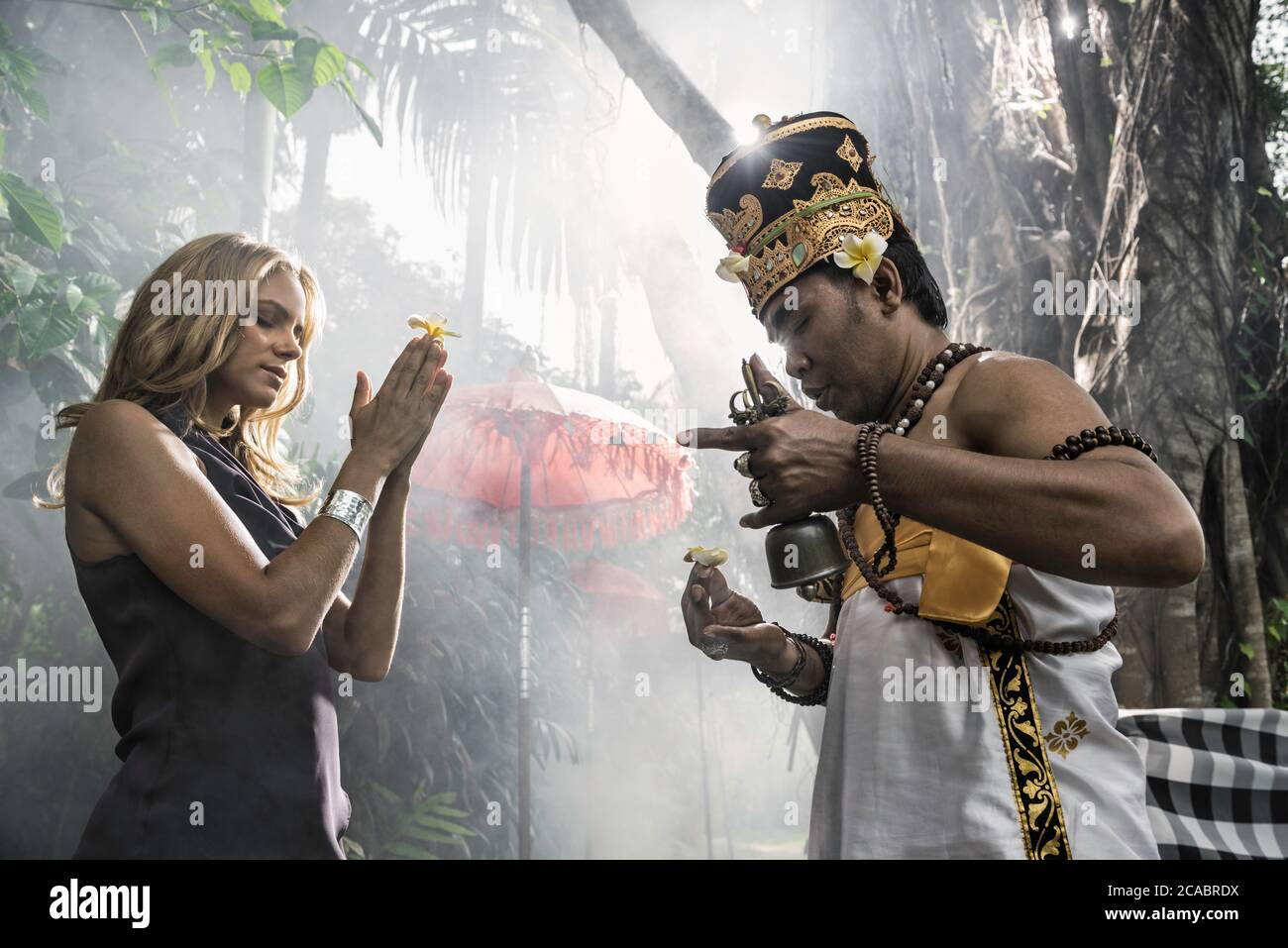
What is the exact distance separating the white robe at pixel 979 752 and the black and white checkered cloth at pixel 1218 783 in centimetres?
95

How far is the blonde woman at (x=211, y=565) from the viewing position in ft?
4.26

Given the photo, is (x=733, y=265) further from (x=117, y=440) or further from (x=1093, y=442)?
(x=117, y=440)

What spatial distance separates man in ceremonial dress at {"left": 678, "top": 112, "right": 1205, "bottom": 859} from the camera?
1100mm

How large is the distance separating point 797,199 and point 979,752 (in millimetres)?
967

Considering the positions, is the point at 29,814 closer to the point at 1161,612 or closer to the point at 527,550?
the point at 527,550

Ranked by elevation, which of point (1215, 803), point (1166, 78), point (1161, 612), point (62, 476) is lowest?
point (1215, 803)

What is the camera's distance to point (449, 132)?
278 inches

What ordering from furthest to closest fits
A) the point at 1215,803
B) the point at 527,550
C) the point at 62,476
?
the point at 527,550 < the point at 1215,803 < the point at 62,476

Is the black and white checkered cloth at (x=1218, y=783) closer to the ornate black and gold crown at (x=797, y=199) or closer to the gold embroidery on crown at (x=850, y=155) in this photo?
the ornate black and gold crown at (x=797, y=199)

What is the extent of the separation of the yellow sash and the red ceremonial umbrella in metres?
3.17

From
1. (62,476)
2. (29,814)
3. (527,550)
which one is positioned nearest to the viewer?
(62,476)
